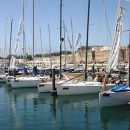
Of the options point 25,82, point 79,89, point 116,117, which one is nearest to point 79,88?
point 79,89

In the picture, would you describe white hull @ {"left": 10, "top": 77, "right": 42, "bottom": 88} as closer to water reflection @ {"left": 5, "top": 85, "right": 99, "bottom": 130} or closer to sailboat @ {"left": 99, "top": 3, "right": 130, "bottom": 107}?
water reflection @ {"left": 5, "top": 85, "right": 99, "bottom": 130}

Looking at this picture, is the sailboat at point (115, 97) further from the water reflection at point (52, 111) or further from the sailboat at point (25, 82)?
the sailboat at point (25, 82)

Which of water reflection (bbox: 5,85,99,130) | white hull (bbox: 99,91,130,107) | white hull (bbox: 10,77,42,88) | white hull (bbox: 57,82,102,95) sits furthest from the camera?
white hull (bbox: 10,77,42,88)

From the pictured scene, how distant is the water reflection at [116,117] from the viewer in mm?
19148

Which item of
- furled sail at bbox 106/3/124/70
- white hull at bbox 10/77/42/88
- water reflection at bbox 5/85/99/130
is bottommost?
water reflection at bbox 5/85/99/130

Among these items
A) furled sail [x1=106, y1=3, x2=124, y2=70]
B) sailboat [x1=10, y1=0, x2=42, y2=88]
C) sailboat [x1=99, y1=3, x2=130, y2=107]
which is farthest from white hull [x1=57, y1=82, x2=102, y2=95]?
sailboat [x1=10, y1=0, x2=42, y2=88]

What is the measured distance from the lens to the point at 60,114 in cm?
2288

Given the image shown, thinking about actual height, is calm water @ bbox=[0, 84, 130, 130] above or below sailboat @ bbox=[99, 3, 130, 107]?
below

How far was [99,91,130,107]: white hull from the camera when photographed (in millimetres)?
23297

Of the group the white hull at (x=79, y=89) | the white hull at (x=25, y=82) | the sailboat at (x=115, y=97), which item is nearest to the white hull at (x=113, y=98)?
the sailboat at (x=115, y=97)

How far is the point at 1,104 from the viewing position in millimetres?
27812

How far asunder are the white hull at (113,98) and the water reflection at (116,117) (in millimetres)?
327

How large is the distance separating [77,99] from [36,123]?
947cm

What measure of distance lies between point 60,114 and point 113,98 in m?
3.61
